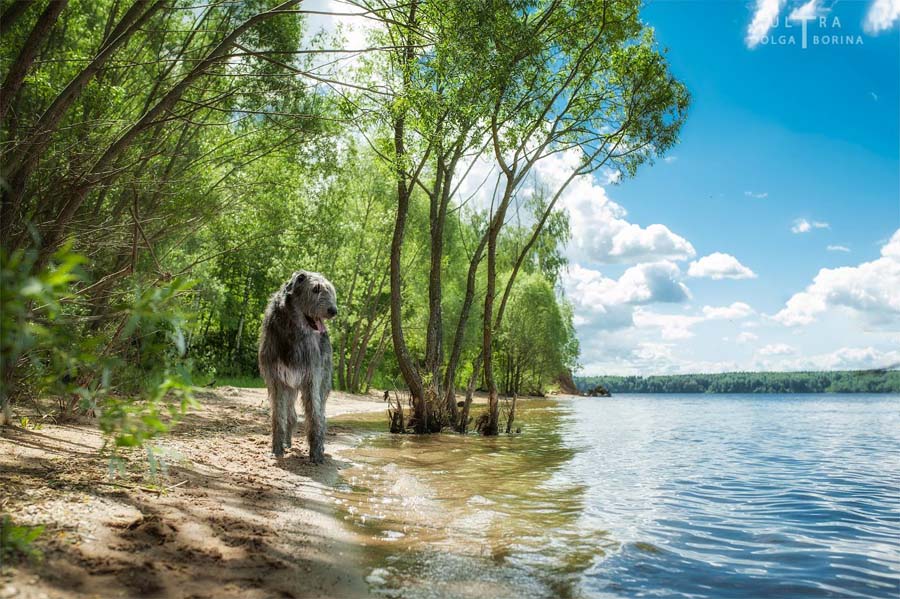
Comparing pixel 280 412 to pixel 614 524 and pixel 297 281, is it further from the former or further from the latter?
pixel 614 524

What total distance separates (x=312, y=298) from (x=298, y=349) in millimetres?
726

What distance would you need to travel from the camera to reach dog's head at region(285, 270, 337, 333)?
297 inches

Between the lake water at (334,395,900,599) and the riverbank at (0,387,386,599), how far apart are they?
16.8 inches

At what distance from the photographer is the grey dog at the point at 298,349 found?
7.60 m

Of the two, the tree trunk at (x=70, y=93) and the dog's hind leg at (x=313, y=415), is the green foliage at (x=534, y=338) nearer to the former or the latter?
the dog's hind leg at (x=313, y=415)

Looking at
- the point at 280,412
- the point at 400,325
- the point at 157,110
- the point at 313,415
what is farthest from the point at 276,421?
the point at 400,325

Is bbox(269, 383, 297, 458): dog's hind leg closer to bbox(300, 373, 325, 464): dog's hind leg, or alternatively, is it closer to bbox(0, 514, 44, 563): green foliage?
bbox(300, 373, 325, 464): dog's hind leg

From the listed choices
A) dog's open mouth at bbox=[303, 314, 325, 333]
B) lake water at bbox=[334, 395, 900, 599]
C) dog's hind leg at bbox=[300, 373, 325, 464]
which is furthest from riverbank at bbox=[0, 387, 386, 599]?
dog's open mouth at bbox=[303, 314, 325, 333]

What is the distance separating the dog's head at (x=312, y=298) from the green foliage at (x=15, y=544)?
458 centimetres

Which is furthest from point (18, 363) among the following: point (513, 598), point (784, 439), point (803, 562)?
point (784, 439)

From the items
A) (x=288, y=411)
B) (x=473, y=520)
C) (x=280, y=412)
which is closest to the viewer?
(x=473, y=520)

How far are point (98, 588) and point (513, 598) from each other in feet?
7.66

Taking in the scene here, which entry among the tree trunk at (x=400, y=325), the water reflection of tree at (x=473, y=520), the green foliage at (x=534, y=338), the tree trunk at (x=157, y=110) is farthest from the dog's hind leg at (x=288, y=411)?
the green foliage at (x=534, y=338)

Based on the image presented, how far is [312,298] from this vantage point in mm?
7551
